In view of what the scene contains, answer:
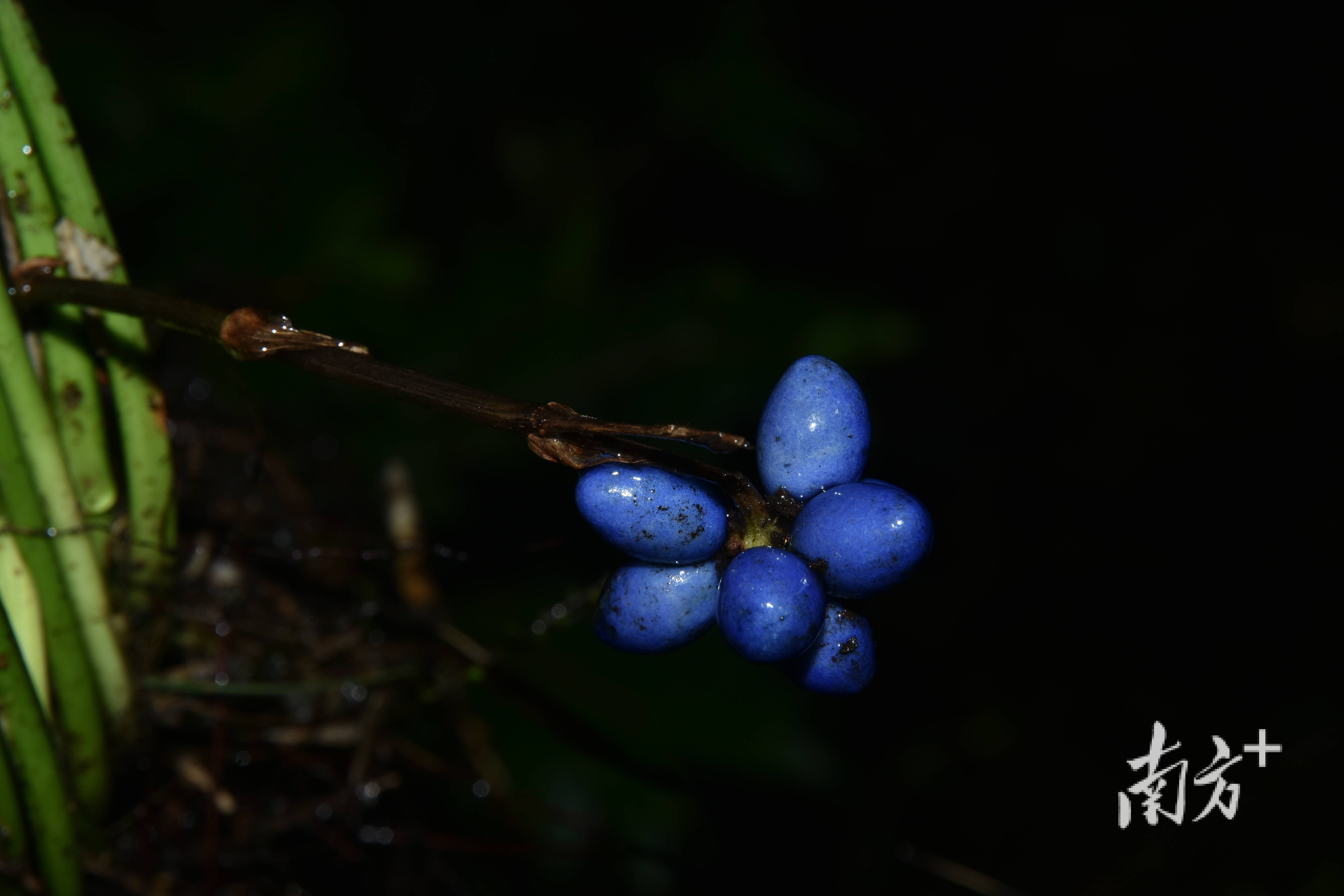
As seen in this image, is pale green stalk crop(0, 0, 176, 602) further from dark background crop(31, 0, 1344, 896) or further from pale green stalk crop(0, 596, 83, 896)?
dark background crop(31, 0, 1344, 896)

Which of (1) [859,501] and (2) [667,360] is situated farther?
(2) [667,360]

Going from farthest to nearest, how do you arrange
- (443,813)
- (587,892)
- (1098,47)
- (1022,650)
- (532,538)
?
(1098,47) → (1022,650) → (532,538) → (587,892) → (443,813)

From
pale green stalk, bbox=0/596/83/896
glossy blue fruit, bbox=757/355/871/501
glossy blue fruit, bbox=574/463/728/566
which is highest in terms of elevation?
glossy blue fruit, bbox=757/355/871/501

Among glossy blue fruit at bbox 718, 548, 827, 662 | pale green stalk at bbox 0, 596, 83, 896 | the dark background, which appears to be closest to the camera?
glossy blue fruit at bbox 718, 548, 827, 662

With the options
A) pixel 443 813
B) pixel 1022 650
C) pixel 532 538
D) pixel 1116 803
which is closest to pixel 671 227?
pixel 532 538

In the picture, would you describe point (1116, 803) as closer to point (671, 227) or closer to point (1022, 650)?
point (1022, 650)

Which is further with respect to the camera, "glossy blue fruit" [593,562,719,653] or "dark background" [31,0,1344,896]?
"dark background" [31,0,1344,896]

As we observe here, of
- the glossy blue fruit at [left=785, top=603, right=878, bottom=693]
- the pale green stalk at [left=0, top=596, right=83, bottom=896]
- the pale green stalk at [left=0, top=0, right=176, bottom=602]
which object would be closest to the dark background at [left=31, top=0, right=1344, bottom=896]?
the pale green stalk at [left=0, top=0, right=176, bottom=602]
